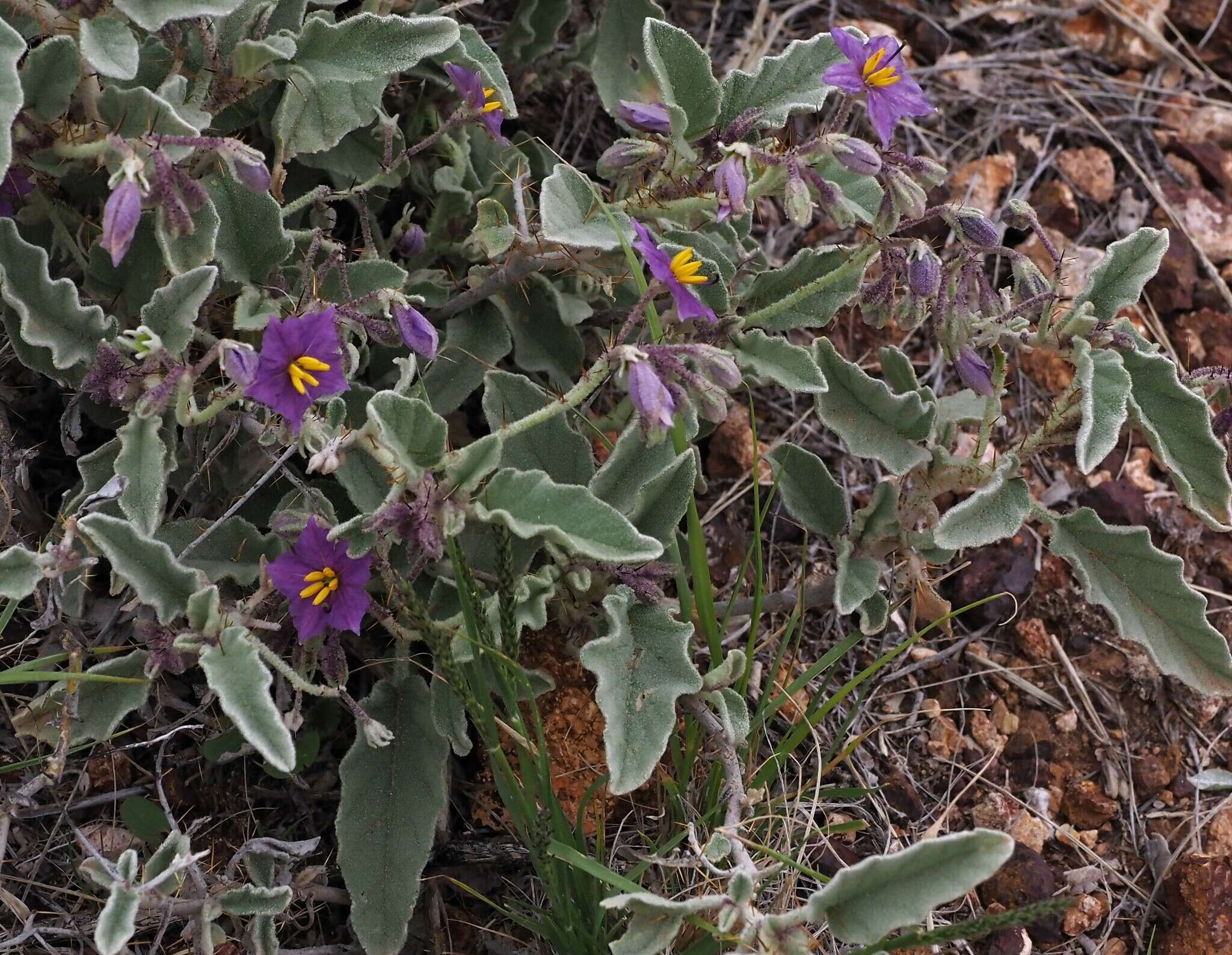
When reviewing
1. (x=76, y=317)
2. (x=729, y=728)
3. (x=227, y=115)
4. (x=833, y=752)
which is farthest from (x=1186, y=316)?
(x=76, y=317)

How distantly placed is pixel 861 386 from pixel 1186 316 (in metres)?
1.41

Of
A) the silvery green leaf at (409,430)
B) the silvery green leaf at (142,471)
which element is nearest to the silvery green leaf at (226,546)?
the silvery green leaf at (142,471)

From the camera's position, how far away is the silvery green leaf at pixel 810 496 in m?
2.62

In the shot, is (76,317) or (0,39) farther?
(76,317)

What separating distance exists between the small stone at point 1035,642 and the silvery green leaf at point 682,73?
142 centimetres

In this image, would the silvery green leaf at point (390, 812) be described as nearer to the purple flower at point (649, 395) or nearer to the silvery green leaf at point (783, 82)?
the purple flower at point (649, 395)

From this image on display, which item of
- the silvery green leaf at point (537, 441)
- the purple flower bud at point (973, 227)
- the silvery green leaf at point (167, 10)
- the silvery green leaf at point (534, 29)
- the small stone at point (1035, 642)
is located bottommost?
the small stone at point (1035, 642)

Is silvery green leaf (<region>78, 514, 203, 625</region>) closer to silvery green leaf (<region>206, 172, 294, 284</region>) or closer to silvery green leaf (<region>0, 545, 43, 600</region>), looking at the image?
silvery green leaf (<region>0, 545, 43, 600</region>)

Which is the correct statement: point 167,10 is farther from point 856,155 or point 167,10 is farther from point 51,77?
point 856,155

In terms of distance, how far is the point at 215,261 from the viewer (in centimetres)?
254

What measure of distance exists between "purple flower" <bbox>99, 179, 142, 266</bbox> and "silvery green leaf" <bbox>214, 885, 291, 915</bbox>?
1.08 meters

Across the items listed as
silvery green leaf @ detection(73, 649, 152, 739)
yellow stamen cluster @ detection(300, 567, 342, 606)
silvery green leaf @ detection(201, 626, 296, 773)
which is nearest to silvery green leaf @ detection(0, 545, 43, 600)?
silvery green leaf @ detection(73, 649, 152, 739)

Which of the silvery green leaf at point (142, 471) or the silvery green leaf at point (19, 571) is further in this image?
the silvery green leaf at point (142, 471)

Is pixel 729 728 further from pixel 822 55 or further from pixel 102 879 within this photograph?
pixel 822 55
